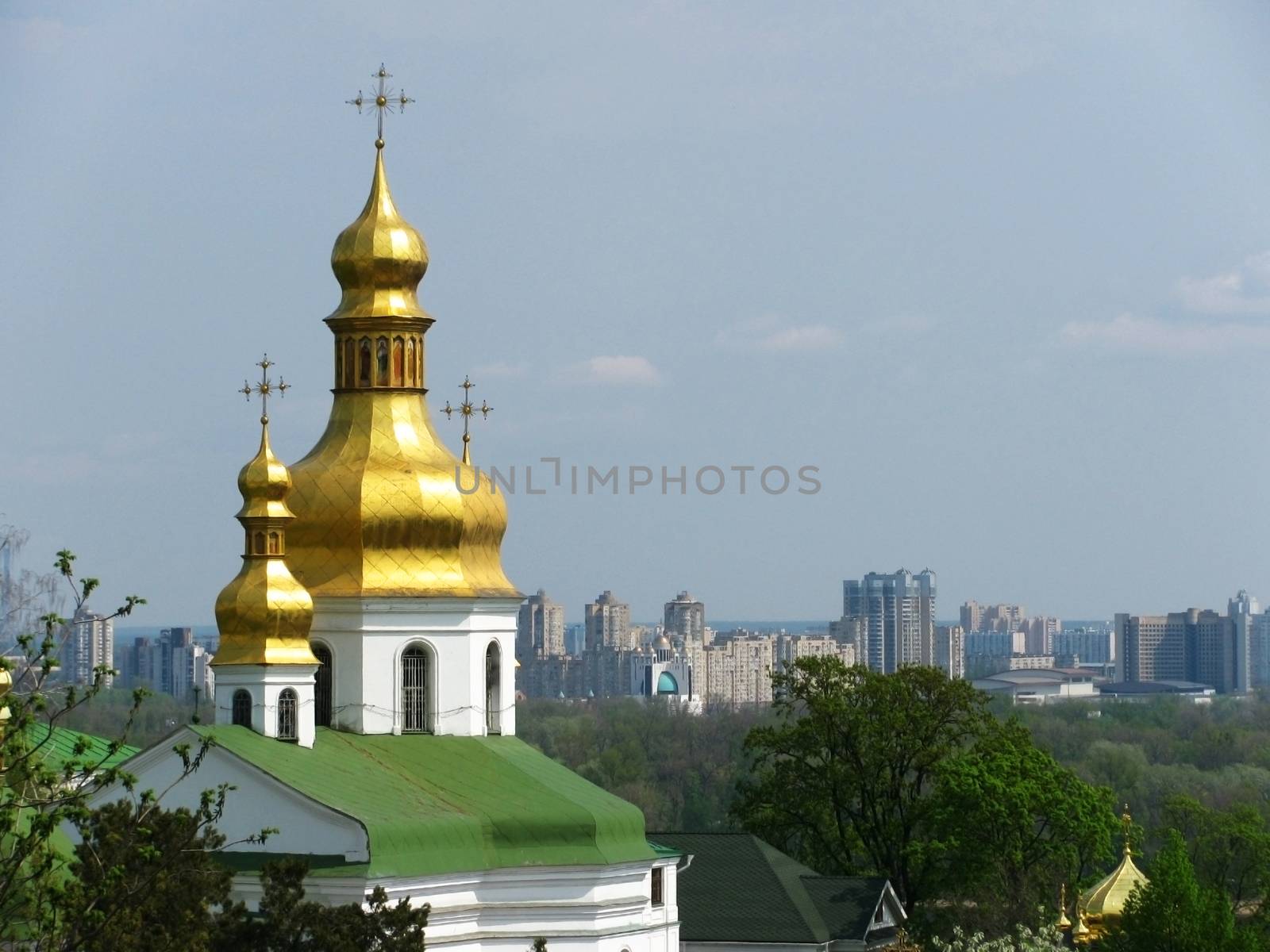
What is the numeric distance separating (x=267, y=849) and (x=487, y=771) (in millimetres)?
3814

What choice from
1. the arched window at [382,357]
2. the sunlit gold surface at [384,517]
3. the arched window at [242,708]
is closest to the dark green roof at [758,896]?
Answer: the sunlit gold surface at [384,517]

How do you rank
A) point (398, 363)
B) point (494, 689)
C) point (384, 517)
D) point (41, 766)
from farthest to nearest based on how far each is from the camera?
point (398, 363), point (494, 689), point (384, 517), point (41, 766)

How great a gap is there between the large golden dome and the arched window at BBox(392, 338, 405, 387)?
1cm

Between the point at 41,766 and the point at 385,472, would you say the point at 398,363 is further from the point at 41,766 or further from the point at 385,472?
the point at 41,766

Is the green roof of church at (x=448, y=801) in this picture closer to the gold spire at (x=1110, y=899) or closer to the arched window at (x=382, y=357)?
the arched window at (x=382, y=357)

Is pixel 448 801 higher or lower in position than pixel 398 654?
lower

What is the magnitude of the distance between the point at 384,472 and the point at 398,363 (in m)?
1.85

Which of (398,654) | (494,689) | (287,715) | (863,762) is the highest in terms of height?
(398,654)

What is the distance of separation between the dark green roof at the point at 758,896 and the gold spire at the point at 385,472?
6.55 metres

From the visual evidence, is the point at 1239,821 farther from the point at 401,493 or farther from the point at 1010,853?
the point at 401,493

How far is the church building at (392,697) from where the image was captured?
3247 cm

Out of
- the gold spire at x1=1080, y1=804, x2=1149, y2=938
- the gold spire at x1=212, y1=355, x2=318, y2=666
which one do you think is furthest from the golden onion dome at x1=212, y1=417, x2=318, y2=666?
the gold spire at x1=1080, y1=804, x2=1149, y2=938

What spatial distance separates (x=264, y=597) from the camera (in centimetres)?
3381

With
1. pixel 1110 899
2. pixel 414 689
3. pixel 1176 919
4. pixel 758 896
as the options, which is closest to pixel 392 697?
pixel 414 689
